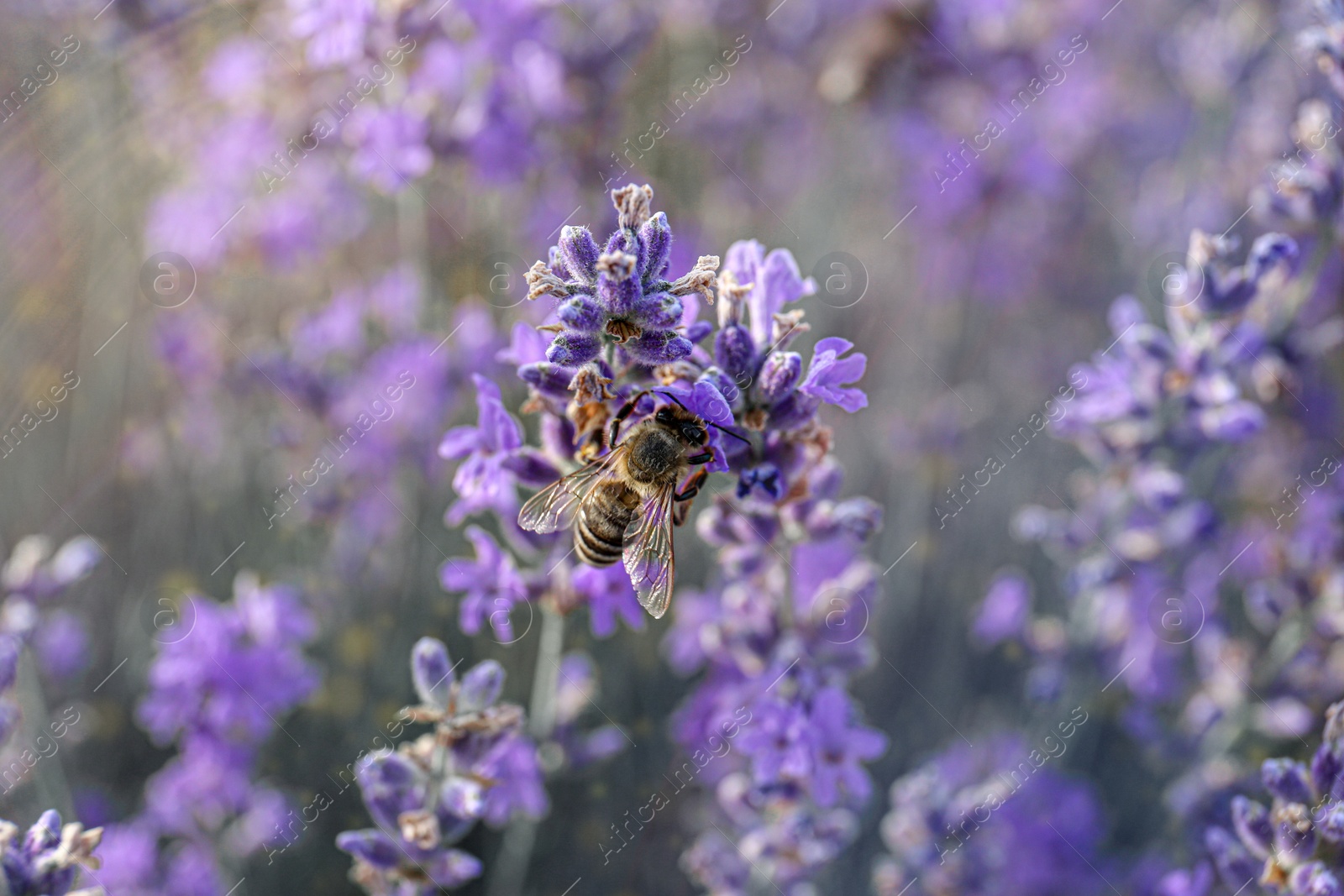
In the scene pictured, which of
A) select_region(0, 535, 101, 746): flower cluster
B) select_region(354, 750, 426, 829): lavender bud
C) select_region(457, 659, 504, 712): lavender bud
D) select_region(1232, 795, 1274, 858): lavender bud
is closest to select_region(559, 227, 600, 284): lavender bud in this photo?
select_region(457, 659, 504, 712): lavender bud

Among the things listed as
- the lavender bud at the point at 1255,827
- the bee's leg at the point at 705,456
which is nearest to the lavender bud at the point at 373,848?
the bee's leg at the point at 705,456

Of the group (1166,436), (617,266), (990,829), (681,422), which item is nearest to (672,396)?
(681,422)

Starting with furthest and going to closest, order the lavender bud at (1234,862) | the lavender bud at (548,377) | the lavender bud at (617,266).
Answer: the lavender bud at (1234,862)
the lavender bud at (548,377)
the lavender bud at (617,266)

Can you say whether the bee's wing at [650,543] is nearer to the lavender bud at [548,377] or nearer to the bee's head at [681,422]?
the bee's head at [681,422]

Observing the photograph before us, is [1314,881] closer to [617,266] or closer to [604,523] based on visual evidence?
[604,523]

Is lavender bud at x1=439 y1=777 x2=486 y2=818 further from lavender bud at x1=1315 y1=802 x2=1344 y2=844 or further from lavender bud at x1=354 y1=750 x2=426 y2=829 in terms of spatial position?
lavender bud at x1=1315 y1=802 x2=1344 y2=844

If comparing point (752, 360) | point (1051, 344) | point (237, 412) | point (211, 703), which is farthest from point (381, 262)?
point (1051, 344)
